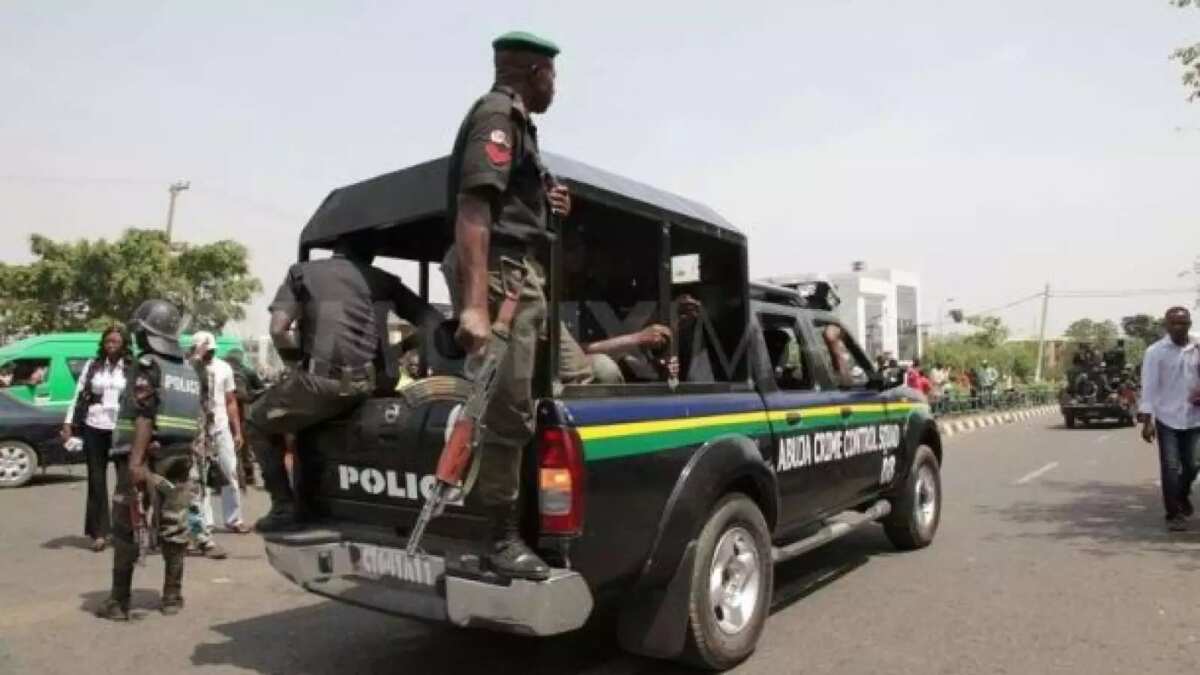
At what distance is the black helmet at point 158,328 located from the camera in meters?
5.32

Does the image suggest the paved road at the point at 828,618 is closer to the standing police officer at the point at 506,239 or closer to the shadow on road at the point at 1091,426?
the standing police officer at the point at 506,239

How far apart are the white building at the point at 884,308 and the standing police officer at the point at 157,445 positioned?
3285cm

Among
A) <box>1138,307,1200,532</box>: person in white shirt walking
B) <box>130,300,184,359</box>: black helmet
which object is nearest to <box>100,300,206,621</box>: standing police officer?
<box>130,300,184,359</box>: black helmet

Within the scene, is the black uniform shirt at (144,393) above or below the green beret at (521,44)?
below

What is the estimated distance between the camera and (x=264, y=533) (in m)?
4.16

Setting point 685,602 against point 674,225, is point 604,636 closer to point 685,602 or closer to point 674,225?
point 685,602

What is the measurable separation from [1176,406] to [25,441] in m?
13.2

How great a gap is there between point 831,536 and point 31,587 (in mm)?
5235

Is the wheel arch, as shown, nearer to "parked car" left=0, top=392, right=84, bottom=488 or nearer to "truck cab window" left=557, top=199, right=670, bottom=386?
"truck cab window" left=557, top=199, right=670, bottom=386

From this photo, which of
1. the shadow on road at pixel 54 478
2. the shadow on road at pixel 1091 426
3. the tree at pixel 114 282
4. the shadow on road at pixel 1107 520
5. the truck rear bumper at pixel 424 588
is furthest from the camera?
the tree at pixel 114 282

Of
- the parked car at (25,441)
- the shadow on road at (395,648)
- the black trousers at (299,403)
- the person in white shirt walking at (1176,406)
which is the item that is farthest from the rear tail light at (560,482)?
the parked car at (25,441)

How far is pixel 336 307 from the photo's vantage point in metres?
4.25

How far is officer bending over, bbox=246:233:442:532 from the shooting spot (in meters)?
4.07

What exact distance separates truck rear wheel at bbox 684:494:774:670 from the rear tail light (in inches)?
32.3
